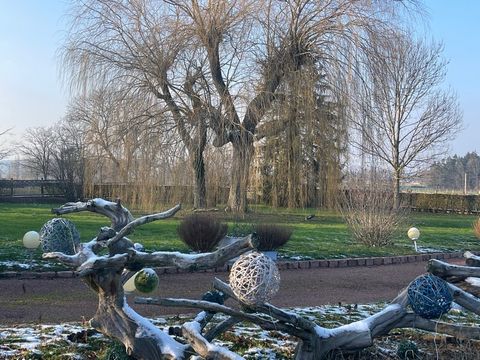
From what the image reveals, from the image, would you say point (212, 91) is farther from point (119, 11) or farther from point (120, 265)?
point (120, 265)

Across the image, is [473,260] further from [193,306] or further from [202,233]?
[202,233]

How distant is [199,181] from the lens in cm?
1850

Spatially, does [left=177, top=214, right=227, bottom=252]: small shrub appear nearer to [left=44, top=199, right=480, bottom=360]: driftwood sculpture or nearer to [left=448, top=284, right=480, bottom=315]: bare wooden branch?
[left=44, top=199, right=480, bottom=360]: driftwood sculpture

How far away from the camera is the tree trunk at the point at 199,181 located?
18.2 m

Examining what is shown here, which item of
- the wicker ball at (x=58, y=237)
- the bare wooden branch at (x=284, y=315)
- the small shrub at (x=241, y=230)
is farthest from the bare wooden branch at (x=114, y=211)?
the small shrub at (x=241, y=230)

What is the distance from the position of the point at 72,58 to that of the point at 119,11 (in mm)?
2120

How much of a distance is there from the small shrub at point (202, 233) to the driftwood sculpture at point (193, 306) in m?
7.02

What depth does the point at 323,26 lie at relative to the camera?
62.0 ft

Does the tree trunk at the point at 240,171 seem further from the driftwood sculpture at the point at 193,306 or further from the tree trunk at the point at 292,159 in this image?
the driftwood sculpture at the point at 193,306

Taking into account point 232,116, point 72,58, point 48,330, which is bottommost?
point 48,330

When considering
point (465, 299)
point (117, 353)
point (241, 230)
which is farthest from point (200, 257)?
point (241, 230)

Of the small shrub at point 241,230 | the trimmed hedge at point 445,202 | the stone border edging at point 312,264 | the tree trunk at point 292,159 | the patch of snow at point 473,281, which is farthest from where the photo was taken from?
the trimmed hedge at point 445,202

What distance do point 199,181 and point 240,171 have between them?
4.36ft

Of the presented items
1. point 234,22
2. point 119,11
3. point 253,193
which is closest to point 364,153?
point 253,193
